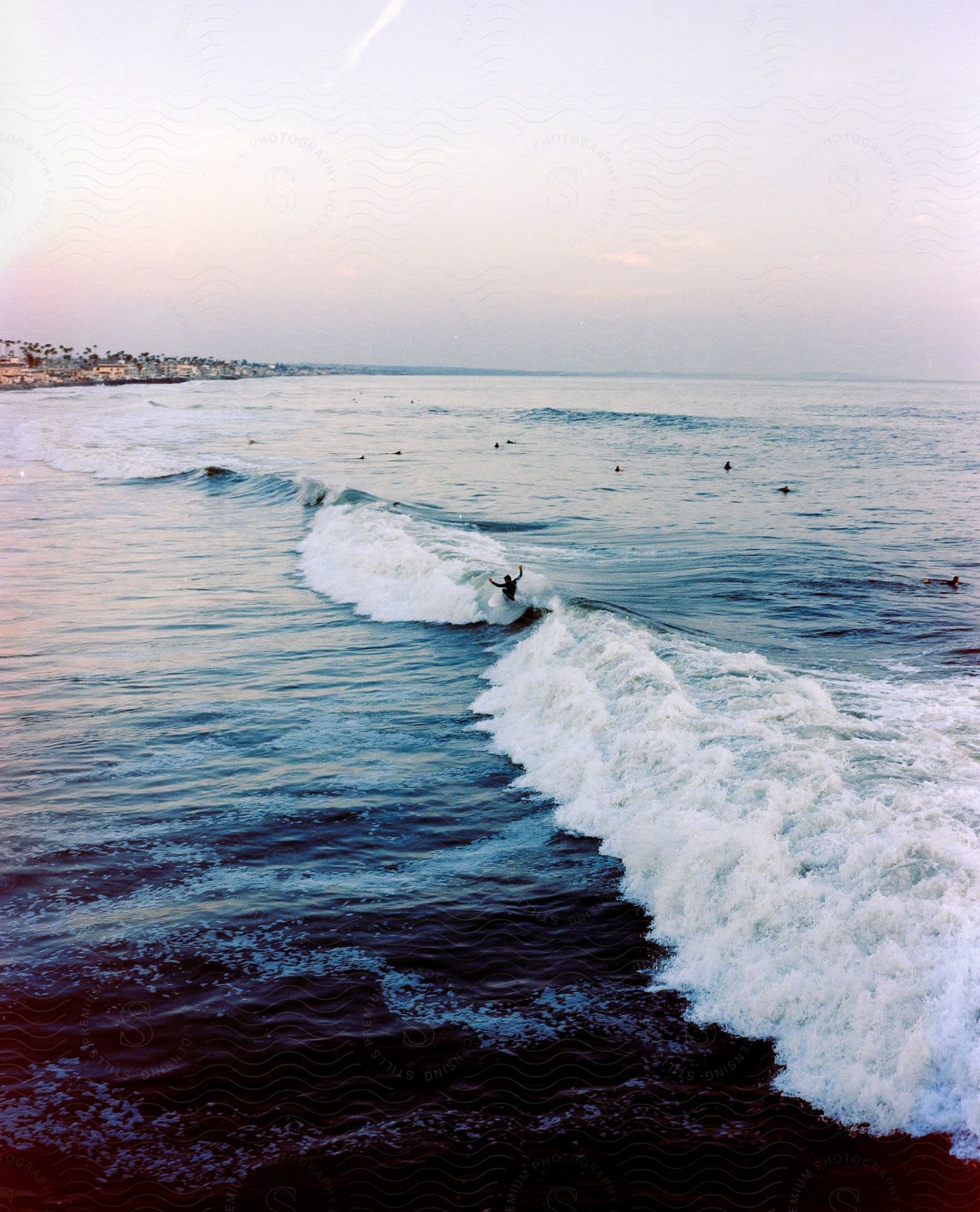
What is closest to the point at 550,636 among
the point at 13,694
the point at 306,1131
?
the point at 13,694

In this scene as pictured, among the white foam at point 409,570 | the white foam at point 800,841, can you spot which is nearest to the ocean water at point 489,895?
the white foam at point 800,841

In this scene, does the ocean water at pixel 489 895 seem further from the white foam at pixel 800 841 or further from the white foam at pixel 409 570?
the white foam at pixel 409 570

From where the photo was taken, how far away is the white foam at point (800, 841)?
5.16m

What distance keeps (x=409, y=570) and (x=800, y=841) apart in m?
13.5

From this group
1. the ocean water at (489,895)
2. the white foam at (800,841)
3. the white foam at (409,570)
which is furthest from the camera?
the white foam at (409,570)

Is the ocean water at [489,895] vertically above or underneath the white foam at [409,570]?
underneath

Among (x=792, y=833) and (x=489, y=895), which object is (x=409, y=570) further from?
(x=792, y=833)

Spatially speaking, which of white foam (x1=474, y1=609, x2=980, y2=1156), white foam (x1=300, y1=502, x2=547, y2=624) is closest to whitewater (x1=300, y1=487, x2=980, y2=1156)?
white foam (x1=474, y1=609, x2=980, y2=1156)

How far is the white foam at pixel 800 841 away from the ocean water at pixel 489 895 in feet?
0.10

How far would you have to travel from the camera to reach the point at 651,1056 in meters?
5.40

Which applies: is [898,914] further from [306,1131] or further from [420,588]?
[420,588]

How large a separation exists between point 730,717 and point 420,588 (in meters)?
9.43

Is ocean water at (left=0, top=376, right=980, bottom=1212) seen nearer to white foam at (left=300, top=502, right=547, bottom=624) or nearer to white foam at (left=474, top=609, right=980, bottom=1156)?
white foam at (left=474, top=609, right=980, bottom=1156)

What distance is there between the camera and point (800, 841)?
7.25 m
